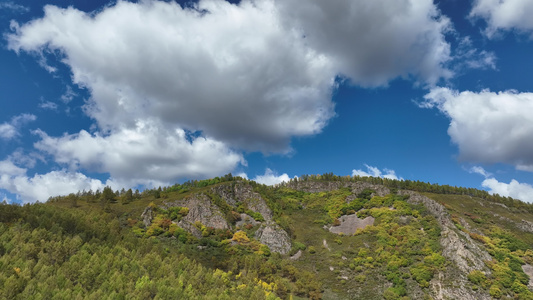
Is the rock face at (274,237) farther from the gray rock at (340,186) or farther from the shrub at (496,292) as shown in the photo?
the shrub at (496,292)

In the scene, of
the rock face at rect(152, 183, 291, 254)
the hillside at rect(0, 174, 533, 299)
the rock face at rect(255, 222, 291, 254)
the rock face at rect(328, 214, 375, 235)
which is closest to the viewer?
the hillside at rect(0, 174, 533, 299)

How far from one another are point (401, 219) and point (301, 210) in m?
52.3

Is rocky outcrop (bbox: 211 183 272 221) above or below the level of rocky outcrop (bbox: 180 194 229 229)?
above

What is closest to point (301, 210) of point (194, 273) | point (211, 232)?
point (211, 232)

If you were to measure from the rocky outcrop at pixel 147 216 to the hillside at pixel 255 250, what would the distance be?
13.9 inches

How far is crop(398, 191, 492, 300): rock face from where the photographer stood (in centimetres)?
6962

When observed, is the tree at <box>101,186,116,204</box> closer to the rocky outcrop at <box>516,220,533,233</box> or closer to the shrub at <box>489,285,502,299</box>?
the shrub at <box>489,285,502,299</box>

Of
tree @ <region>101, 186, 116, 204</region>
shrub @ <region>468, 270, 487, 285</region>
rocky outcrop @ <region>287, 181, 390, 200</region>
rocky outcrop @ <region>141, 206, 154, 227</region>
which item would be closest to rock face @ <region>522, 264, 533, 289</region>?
shrub @ <region>468, 270, 487, 285</region>

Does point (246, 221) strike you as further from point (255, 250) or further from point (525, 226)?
point (525, 226)

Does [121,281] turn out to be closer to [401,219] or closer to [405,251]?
[405,251]

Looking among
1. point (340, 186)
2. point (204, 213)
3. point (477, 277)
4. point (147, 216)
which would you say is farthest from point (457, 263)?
point (147, 216)

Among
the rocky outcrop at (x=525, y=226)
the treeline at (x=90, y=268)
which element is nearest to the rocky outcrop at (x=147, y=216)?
the treeline at (x=90, y=268)

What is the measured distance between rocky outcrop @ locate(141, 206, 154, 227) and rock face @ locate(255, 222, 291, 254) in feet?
127

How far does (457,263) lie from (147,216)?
99883 mm
